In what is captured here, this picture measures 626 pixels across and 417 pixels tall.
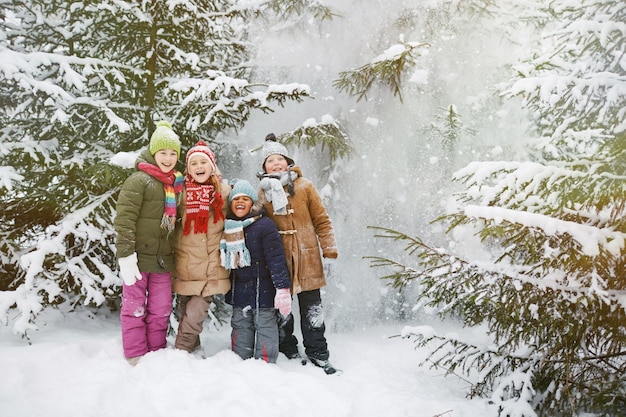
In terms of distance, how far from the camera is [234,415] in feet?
11.0

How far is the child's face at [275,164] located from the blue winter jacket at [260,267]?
57 cm

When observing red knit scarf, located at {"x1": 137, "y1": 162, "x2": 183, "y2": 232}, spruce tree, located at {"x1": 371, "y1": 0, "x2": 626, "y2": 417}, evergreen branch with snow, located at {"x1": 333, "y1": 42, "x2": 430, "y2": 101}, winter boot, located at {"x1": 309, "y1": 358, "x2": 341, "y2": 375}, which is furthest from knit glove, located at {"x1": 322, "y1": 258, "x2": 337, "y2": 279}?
spruce tree, located at {"x1": 371, "y1": 0, "x2": 626, "y2": 417}

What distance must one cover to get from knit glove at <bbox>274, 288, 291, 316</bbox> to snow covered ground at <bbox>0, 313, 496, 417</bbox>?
58 centimetres

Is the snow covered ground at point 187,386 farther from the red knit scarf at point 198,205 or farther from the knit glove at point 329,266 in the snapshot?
the knit glove at point 329,266

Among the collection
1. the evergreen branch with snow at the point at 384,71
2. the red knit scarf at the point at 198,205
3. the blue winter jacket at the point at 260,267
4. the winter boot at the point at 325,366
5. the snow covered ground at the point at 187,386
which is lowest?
the winter boot at the point at 325,366

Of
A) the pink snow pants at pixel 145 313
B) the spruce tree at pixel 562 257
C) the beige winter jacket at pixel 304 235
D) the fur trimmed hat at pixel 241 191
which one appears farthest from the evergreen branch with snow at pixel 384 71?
the pink snow pants at pixel 145 313

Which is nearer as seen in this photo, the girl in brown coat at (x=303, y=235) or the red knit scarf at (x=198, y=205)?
the red knit scarf at (x=198, y=205)

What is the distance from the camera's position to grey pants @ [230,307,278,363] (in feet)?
14.8

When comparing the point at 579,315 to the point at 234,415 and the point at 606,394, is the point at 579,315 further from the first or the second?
the point at 234,415

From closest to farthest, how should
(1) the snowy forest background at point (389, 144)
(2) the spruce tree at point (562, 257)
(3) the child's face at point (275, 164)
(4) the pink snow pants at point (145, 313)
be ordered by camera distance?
(2) the spruce tree at point (562, 257)
(1) the snowy forest background at point (389, 144)
(4) the pink snow pants at point (145, 313)
(3) the child's face at point (275, 164)

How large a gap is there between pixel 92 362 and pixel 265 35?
206 inches

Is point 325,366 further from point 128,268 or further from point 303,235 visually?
point 128,268

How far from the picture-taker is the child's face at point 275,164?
16.0ft

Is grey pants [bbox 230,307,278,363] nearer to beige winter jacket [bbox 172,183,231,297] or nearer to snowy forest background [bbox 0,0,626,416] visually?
beige winter jacket [bbox 172,183,231,297]
